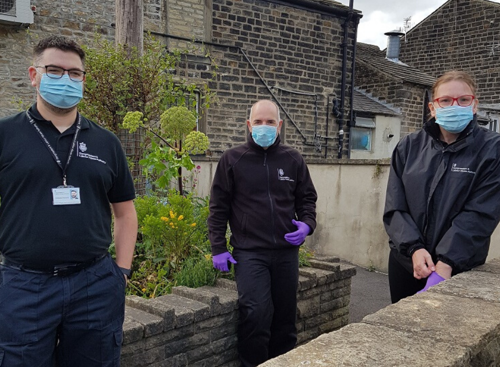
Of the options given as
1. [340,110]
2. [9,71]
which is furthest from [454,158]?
[340,110]

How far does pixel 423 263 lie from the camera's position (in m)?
2.46

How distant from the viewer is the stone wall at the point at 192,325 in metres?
2.72

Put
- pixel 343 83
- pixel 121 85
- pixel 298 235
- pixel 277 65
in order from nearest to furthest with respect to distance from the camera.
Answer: pixel 298 235 < pixel 121 85 < pixel 277 65 < pixel 343 83

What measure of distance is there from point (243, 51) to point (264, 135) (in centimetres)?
1018

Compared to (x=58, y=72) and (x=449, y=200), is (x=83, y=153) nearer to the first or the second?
(x=58, y=72)

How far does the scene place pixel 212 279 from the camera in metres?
3.61

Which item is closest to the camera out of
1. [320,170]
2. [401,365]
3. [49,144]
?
[401,365]

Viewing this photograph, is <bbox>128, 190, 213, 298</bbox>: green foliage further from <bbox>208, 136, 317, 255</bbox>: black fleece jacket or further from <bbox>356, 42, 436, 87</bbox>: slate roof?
<bbox>356, 42, 436, 87</bbox>: slate roof

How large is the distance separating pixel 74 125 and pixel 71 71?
0.27 metres

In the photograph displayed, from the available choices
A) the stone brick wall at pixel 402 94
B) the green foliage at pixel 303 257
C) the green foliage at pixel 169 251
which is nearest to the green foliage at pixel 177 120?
the green foliage at pixel 169 251

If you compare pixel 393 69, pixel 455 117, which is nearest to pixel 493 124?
pixel 393 69

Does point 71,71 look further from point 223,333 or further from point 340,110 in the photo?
point 340,110

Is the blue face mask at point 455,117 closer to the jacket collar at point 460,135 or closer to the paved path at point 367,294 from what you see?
the jacket collar at point 460,135

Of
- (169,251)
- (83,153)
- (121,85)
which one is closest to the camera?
(83,153)
